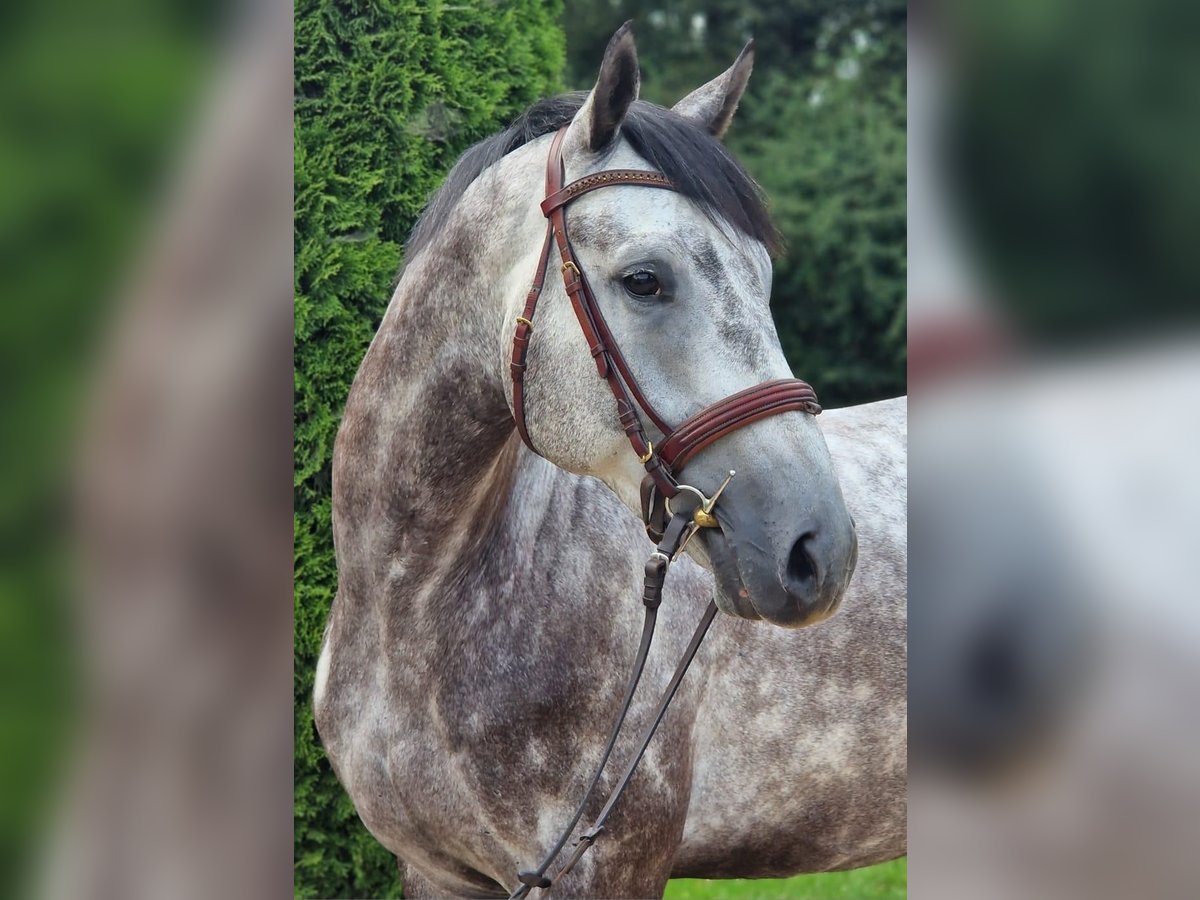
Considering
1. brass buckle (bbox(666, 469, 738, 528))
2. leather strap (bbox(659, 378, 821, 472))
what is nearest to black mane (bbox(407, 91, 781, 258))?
leather strap (bbox(659, 378, 821, 472))

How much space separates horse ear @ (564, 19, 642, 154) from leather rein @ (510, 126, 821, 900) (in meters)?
0.05

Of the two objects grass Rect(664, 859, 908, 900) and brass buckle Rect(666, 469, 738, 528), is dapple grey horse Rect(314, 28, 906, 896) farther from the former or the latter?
grass Rect(664, 859, 908, 900)

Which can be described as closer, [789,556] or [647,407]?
[789,556]

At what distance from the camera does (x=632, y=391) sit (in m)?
→ 1.64

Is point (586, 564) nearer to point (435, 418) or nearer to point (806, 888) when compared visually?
point (435, 418)

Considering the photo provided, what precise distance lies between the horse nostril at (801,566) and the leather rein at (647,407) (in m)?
0.13

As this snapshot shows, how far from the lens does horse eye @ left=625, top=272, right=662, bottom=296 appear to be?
1.65m

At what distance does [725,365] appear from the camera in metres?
1.60

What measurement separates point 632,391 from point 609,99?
47cm

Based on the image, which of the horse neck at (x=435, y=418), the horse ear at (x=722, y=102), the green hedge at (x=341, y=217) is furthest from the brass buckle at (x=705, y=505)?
the green hedge at (x=341, y=217)
